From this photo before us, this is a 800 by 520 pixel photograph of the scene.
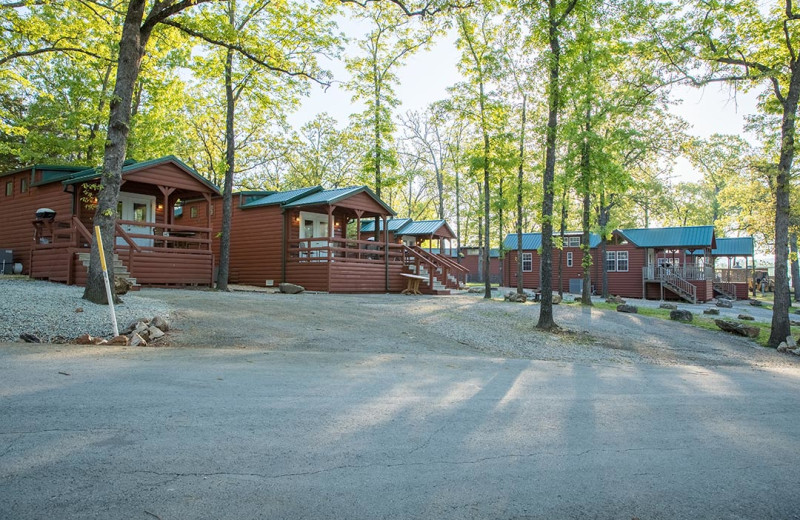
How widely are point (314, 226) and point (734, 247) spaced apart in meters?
34.8

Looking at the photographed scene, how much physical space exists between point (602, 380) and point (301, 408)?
4295 mm

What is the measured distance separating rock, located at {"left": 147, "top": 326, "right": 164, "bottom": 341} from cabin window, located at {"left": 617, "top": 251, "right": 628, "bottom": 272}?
3266 cm

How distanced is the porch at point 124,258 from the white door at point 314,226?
15.6ft

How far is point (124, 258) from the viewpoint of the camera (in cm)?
1584

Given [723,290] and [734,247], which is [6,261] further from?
[734,247]

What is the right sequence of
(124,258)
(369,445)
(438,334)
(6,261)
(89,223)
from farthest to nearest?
(6,261)
(89,223)
(124,258)
(438,334)
(369,445)

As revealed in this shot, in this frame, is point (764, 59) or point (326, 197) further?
point (326, 197)

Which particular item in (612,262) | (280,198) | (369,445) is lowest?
(369,445)

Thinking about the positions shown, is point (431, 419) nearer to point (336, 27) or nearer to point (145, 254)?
point (145, 254)

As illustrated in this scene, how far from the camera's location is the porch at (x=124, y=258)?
1488cm

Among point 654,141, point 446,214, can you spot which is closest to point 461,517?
point 654,141

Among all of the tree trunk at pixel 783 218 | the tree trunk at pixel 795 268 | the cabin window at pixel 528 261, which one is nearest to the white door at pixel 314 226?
the tree trunk at pixel 783 218

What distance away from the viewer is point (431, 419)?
445cm

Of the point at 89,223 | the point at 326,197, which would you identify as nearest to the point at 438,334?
the point at 326,197
